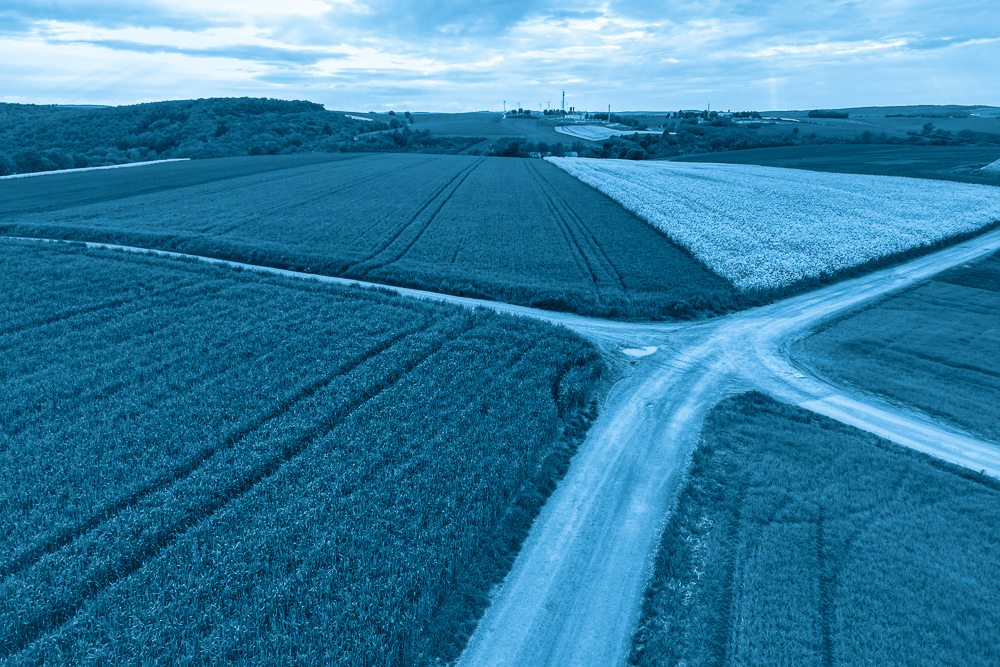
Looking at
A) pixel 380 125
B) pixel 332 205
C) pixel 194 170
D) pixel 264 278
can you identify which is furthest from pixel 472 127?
pixel 264 278

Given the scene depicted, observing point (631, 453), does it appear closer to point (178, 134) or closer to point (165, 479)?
point (165, 479)

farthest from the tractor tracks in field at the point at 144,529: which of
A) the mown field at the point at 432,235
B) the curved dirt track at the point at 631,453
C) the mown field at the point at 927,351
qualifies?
the mown field at the point at 927,351

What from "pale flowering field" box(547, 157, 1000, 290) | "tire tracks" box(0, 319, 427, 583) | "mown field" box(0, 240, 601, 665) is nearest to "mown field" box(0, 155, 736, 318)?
"pale flowering field" box(547, 157, 1000, 290)

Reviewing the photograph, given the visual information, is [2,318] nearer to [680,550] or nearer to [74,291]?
[74,291]

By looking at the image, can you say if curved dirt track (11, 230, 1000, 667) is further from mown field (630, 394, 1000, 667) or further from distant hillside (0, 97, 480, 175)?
distant hillside (0, 97, 480, 175)

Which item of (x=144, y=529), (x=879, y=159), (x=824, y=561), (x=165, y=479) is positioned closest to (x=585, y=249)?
(x=824, y=561)

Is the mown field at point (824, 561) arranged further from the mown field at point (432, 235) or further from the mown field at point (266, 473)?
the mown field at point (432, 235)
